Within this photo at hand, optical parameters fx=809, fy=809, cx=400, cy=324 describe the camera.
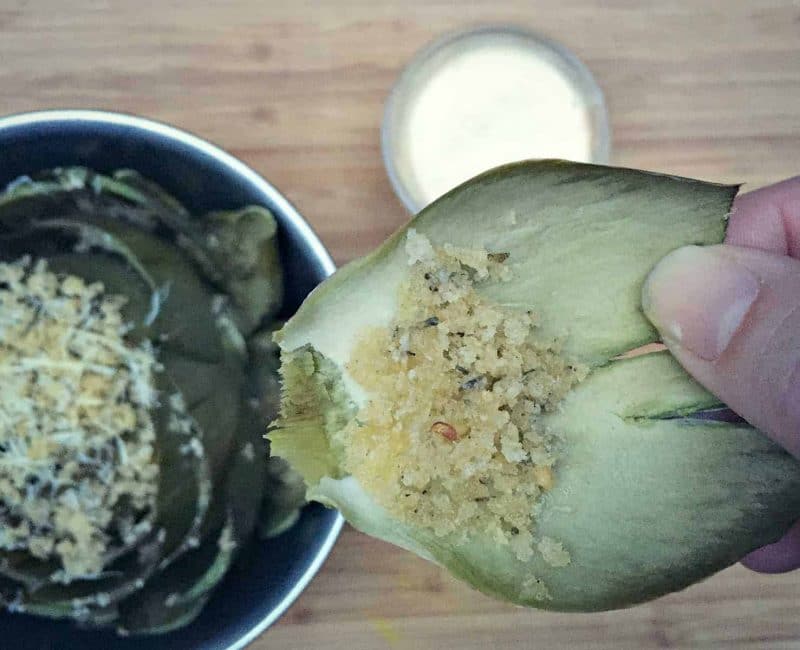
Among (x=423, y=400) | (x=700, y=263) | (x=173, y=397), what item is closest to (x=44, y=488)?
(x=173, y=397)

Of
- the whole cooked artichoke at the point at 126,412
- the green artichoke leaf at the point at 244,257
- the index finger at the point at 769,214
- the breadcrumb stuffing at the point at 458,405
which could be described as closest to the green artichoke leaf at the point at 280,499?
the whole cooked artichoke at the point at 126,412

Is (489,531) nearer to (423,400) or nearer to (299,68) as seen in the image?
(423,400)

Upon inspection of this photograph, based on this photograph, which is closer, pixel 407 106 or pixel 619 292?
pixel 619 292

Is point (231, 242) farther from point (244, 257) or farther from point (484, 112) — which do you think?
point (484, 112)

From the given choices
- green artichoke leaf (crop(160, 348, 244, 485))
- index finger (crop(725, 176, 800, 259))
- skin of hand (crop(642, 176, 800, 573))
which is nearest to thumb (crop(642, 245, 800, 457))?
skin of hand (crop(642, 176, 800, 573))

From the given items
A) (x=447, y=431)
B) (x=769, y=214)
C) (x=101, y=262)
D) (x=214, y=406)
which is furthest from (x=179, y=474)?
(x=769, y=214)

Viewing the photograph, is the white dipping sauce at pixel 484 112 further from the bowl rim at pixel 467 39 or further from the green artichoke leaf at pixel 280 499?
the green artichoke leaf at pixel 280 499

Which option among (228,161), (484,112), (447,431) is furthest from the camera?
(484,112)

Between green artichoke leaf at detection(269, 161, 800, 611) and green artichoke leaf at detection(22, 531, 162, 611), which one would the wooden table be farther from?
green artichoke leaf at detection(269, 161, 800, 611)
